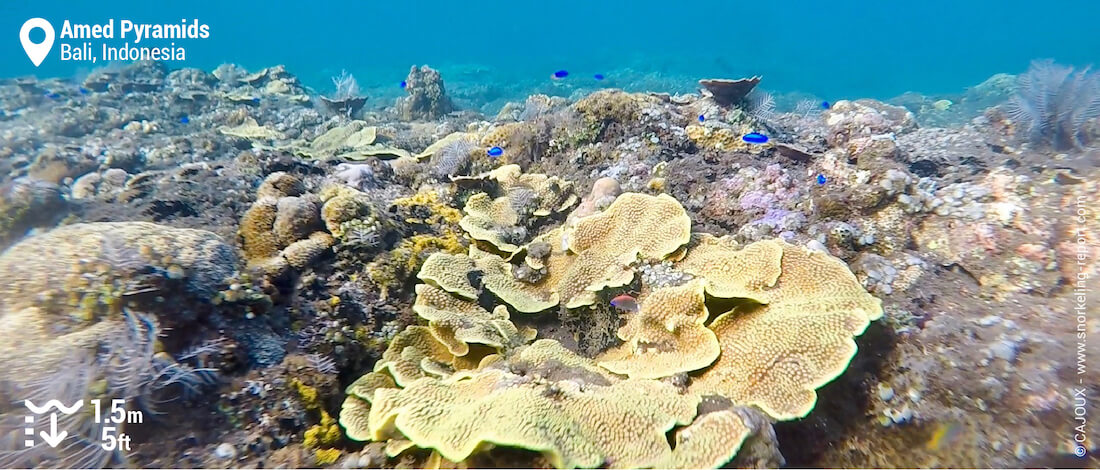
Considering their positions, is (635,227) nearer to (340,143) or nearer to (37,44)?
(340,143)

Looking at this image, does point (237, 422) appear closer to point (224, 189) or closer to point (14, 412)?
point (14, 412)

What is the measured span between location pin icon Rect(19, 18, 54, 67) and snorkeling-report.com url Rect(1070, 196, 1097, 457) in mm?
12574

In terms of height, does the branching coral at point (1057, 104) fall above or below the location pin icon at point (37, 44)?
below

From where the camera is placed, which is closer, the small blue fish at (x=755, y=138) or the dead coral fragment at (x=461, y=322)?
the dead coral fragment at (x=461, y=322)

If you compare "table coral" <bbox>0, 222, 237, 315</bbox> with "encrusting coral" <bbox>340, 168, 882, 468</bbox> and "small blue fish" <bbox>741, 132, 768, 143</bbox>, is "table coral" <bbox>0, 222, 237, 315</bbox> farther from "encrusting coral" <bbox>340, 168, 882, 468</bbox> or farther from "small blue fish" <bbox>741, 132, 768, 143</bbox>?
"small blue fish" <bbox>741, 132, 768, 143</bbox>

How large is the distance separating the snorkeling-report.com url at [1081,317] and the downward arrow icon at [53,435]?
5.21m

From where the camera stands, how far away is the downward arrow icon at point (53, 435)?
2.43 m

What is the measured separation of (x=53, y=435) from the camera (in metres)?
2.45

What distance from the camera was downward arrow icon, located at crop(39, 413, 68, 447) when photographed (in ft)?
7.98

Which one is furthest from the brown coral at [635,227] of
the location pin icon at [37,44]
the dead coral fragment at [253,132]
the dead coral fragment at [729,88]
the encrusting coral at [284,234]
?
the location pin icon at [37,44]

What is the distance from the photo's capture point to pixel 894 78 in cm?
5903

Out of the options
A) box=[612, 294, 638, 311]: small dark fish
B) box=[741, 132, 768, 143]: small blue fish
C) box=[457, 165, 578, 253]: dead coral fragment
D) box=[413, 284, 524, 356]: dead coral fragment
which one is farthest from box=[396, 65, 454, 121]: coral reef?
box=[612, 294, 638, 311]: small dark fish

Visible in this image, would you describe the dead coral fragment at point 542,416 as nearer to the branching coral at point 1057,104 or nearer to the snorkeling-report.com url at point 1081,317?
the snorkeling-report.com url at point 1081,317

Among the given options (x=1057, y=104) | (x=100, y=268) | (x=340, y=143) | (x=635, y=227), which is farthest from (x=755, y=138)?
(x=340, y=143)
